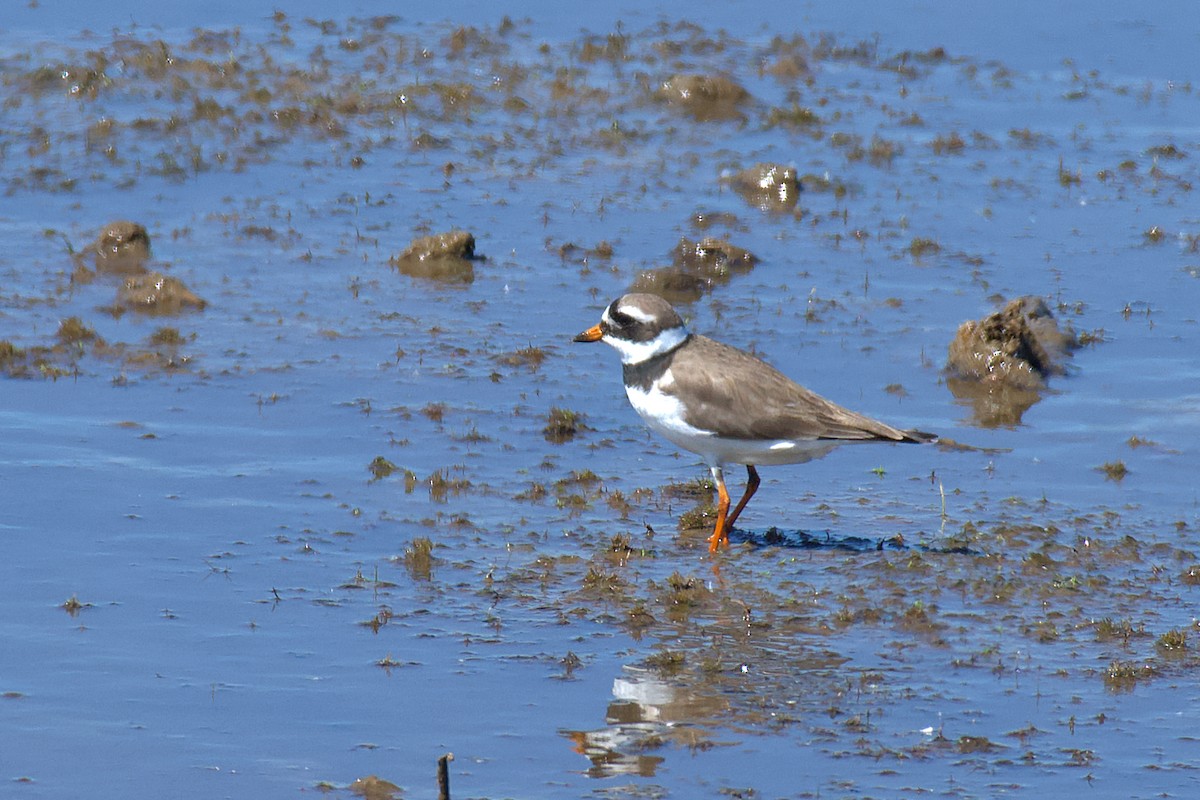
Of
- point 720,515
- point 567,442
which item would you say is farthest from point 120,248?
point 720,515

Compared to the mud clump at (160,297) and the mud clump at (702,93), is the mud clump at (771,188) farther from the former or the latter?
the mud clump at (160,297)

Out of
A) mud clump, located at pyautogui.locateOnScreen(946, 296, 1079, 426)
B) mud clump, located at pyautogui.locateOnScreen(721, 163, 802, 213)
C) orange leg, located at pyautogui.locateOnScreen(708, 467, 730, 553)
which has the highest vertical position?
mud clump, located at pyautogui.locateOnScreen(721, 163, 802, 213)

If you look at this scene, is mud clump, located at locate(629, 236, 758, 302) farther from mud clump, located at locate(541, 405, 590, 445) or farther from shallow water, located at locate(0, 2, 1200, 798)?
mud clump, located at locate(541, 405, 590, 445)

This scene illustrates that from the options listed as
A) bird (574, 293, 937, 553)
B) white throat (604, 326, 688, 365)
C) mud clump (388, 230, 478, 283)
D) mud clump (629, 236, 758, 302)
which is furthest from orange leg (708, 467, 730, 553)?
mud clump (388, 230, 478, 283)

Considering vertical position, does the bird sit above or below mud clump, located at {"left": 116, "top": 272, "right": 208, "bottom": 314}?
below

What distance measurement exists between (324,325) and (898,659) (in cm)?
712

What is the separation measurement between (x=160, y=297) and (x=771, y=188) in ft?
22.7

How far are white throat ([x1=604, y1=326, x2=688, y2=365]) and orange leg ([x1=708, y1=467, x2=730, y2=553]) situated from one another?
2.87ft

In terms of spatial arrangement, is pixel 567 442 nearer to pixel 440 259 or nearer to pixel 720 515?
pixel 720 515

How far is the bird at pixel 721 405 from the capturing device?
1133cm

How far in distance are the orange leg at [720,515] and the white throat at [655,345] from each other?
87 centimetres

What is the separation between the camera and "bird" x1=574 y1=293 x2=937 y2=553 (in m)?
11.3

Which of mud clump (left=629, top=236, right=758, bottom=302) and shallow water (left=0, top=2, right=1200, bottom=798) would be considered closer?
shallow water (left=0, top=2, right=1200, bottom=798)

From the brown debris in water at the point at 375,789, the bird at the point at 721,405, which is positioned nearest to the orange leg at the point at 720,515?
the bird at the point at 721,405
